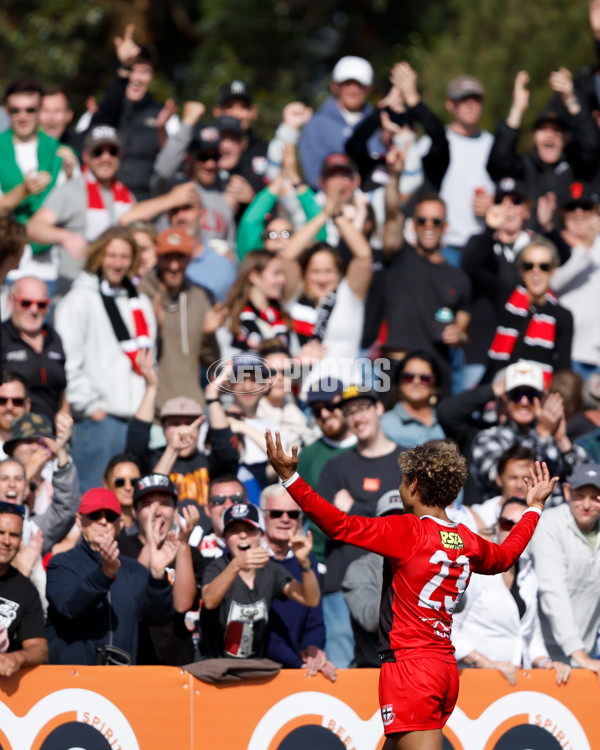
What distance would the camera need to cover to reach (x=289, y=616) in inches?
340

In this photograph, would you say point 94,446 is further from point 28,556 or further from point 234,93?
point 234,93

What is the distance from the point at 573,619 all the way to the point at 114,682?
2.93 meters

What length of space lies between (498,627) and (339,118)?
21.6ft

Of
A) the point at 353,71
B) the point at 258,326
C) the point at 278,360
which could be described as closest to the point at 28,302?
the point at 278,360

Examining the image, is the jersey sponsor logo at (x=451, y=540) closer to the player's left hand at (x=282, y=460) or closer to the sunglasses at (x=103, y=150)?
the player's left hand at (x=282, y=460)

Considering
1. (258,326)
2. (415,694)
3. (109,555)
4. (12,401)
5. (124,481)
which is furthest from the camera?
(258,326)

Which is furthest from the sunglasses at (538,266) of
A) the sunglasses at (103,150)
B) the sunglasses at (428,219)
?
the sunglasses at (103,150)

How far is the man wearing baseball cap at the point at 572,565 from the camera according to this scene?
9055mm

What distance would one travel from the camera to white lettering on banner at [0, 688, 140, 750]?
7957 mm

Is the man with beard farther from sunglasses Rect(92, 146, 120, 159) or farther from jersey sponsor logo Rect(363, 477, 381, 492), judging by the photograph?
sunglasses Rect(92, 146, 120, 159)

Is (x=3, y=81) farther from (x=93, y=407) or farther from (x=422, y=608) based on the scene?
(x=422, y=608)

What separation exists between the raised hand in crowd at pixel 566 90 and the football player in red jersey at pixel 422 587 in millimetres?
7817

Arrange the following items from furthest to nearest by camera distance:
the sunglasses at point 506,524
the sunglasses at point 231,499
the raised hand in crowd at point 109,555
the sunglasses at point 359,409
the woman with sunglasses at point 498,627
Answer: the sunglasses at point 359,409
the sunglasses at point 506,524
the sunglasses at point 231,499
the woman with sunglasses at point 498,627
the raised hand in crowd at point 109,555

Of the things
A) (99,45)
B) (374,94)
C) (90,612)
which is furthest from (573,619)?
(99,45)
